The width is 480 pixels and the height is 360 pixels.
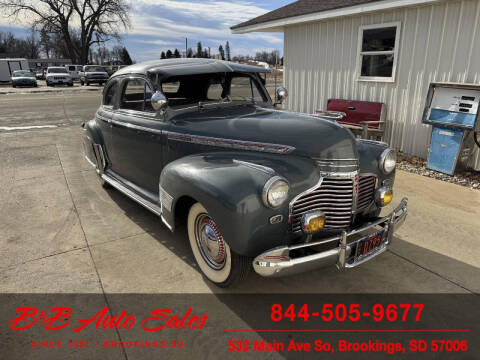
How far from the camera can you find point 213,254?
2926 mm

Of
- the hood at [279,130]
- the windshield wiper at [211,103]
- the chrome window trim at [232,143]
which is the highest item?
the windshield wiper at [211,103]

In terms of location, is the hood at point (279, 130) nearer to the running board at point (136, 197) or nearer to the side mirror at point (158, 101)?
the side mirror at point (158, 101)

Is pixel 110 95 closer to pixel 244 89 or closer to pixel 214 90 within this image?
pixel 214 90

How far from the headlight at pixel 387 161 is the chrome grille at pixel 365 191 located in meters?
0.14

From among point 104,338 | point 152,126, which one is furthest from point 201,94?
Answer: point 104,338

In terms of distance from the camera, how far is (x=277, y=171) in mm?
2643

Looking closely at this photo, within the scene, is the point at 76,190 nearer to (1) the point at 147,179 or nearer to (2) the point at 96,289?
(1) the point at 147,179

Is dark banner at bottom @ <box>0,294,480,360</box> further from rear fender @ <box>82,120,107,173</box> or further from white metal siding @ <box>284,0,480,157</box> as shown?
white metal siding @ <box>284,0,480,157</box>

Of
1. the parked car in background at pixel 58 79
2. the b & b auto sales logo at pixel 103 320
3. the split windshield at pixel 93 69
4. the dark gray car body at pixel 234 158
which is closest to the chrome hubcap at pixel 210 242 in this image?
the dark gray car body at pixel 234 158

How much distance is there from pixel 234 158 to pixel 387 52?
222 inches

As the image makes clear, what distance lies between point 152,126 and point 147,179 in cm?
64

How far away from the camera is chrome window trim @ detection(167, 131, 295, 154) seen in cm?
280

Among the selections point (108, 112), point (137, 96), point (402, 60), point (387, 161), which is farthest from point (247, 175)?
point (402, 60)

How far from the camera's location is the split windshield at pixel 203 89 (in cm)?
371
